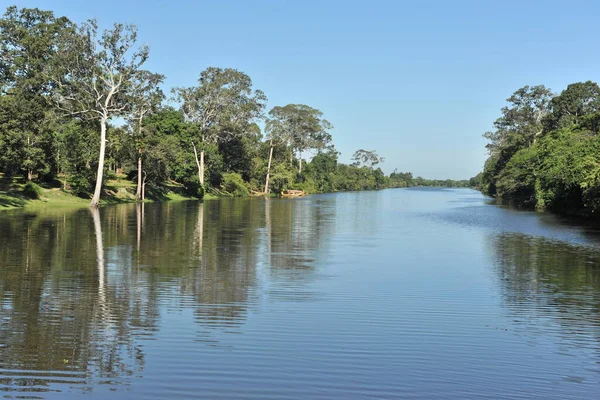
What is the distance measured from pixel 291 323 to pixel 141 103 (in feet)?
155

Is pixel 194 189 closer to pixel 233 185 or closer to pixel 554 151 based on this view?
pixel 233 185

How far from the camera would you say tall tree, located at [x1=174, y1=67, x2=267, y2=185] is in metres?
77.9

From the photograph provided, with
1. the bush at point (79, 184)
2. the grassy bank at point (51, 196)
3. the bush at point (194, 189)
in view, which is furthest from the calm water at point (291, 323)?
the bush at point (194, 189)

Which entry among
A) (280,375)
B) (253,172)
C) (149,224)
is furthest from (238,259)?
(253,172)

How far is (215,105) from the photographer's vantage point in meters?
79.1

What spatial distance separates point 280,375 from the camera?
7750 mm

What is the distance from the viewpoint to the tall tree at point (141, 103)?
51875 millimetres

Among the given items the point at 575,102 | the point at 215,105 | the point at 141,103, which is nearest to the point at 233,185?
the point at 215,105

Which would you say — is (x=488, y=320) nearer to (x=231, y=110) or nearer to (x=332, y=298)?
(x=332, y=298)

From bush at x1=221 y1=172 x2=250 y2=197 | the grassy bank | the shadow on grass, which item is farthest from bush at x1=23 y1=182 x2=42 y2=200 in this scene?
bush at x1=221 y1=172 x2=250 y2=197

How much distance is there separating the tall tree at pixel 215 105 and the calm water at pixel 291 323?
191 feet

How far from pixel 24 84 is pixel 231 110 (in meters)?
31.8

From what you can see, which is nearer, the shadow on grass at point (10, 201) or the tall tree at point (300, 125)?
the shadow on grass at point (10, 201)

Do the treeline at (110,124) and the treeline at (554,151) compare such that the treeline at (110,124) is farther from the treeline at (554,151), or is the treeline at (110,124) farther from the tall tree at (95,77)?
the treeline at (554,151)
